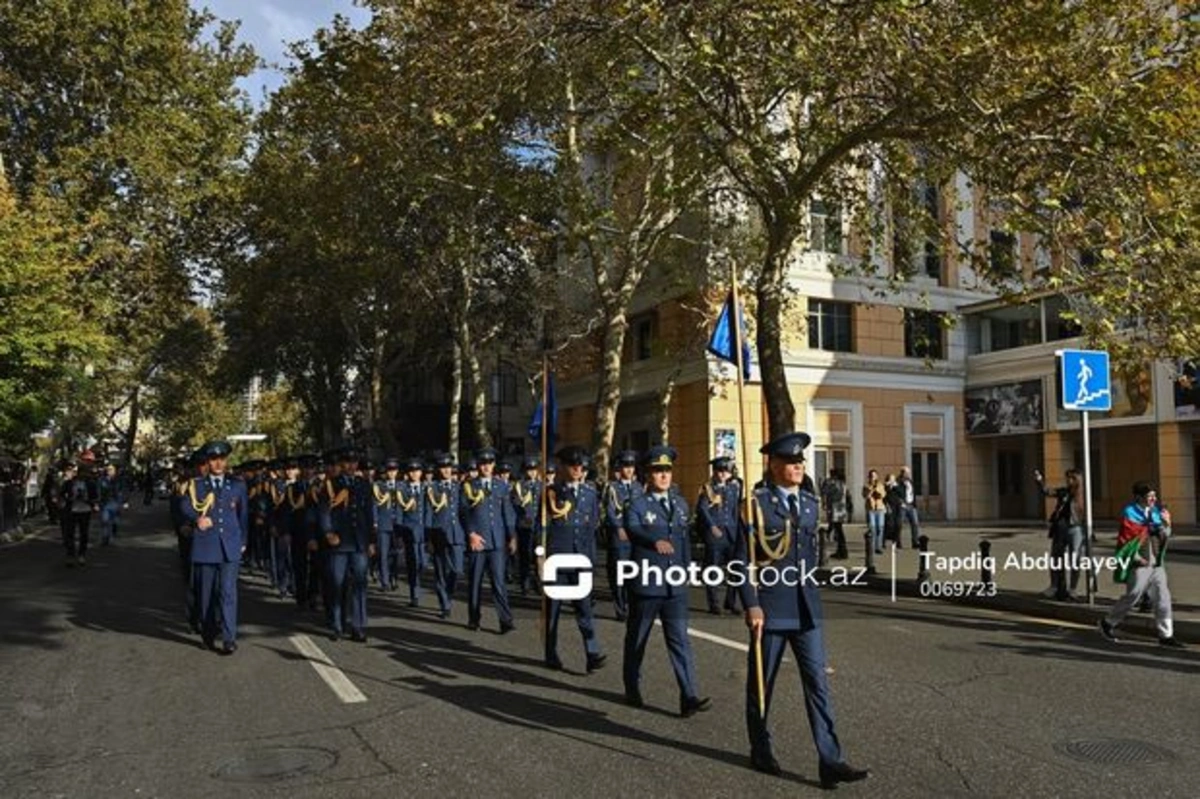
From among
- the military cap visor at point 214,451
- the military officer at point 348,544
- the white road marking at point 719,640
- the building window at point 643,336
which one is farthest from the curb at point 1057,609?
the building window at point 643,336

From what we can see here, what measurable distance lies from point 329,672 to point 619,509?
2823 millimetres

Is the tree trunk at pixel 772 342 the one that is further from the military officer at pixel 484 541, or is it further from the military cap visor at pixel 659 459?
the military cap visor at pixel 659 459

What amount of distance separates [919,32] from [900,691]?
761 centimetres

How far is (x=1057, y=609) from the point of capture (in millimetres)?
12453

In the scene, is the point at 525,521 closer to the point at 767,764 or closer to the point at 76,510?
the point at 76,510

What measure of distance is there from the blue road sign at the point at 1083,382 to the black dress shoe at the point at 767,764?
8.33 meters

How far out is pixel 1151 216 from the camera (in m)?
11.3

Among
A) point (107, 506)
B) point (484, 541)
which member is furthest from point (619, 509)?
point (107, 506)

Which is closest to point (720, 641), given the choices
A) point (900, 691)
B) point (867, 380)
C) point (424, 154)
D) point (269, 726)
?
point (900, 691)

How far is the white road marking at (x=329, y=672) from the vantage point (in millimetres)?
8008

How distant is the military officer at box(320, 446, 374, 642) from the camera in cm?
1073

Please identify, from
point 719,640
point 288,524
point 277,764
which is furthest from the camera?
point 288,524

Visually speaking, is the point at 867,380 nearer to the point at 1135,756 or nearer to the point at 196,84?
the point at 196,84

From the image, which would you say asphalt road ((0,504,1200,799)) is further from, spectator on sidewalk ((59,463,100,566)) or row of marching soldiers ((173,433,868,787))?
spectator on sidewalk ((59,463,100,566))
